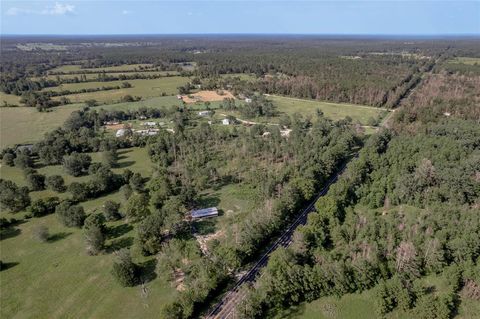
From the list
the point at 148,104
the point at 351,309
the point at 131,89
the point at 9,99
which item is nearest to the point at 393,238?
the point at 351,309

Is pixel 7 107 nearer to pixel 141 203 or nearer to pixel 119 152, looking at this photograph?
pixel 119 152

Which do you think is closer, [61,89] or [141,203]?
[141,203]

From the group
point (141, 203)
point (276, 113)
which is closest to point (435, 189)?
point (141, 203)

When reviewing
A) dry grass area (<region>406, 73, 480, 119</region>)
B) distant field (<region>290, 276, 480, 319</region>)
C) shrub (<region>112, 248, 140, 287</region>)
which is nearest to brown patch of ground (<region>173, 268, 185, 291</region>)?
shrub (<region>112, 248, 140, 287</region>)

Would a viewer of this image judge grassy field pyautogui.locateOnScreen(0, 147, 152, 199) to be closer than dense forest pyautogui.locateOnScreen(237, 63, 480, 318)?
No

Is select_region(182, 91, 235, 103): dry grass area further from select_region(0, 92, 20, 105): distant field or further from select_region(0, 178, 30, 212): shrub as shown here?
select_region(0, 178, 30, 212): shrub

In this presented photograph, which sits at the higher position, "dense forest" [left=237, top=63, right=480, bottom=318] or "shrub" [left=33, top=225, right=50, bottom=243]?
"dense forest" [left=237, top=63, right=480, bottom=318]

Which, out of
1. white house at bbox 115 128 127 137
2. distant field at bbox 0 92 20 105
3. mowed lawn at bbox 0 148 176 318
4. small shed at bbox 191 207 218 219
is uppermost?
distant field at bbox 0 92 20 105
